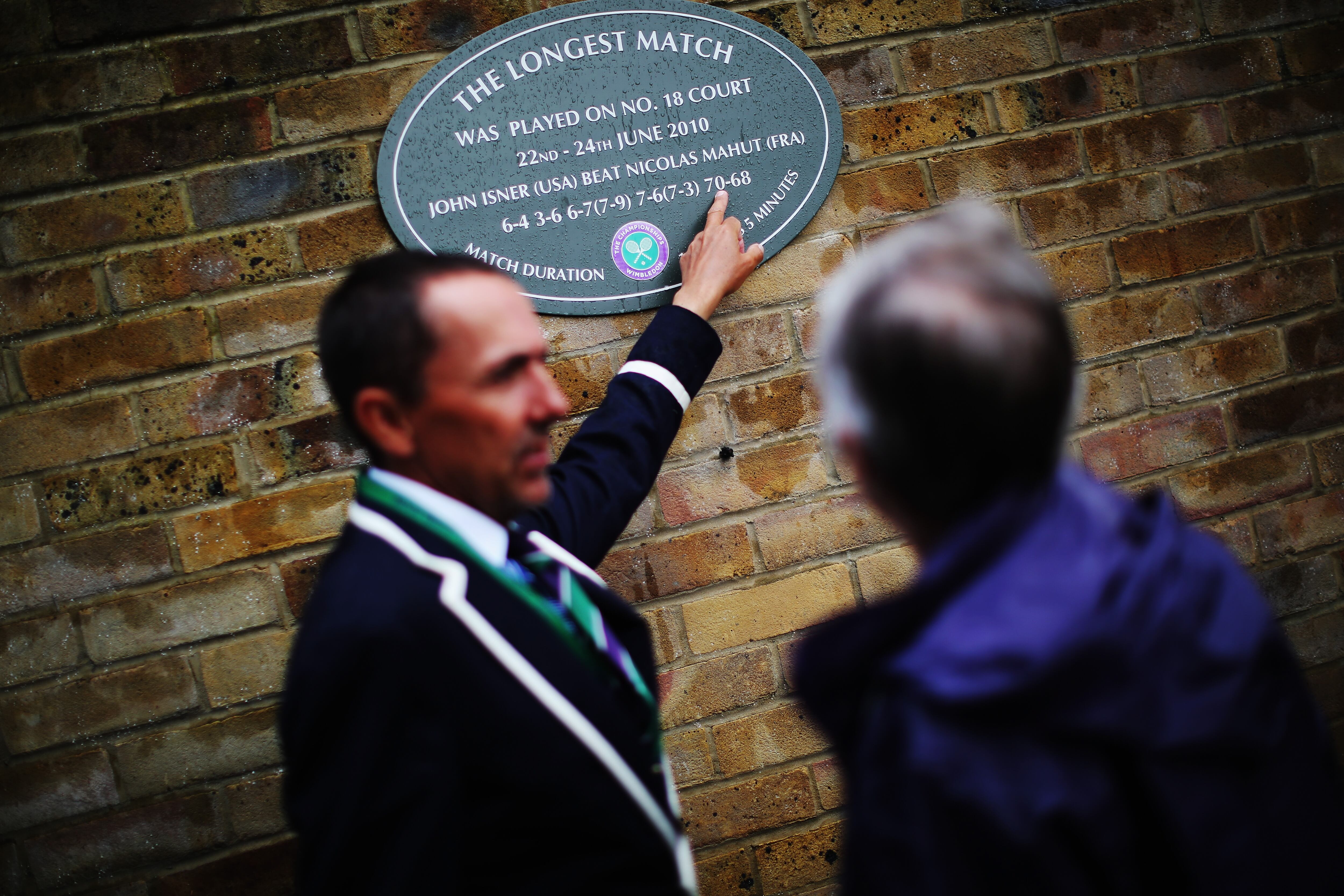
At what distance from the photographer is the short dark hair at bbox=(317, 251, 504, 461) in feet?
3.75

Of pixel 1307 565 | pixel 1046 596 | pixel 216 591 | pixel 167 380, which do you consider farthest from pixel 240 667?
pixel 1307 565

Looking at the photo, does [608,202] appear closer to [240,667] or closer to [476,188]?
[476,188]

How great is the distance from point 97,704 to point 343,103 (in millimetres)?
1269

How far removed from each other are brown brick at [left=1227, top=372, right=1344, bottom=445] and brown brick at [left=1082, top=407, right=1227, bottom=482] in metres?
0.05

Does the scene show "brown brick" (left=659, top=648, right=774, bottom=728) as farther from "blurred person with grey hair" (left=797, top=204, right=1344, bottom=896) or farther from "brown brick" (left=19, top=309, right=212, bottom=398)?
"brown brick" (left=19, top=309, right=212, bottom=398)

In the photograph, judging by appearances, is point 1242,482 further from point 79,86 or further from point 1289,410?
point 79,86

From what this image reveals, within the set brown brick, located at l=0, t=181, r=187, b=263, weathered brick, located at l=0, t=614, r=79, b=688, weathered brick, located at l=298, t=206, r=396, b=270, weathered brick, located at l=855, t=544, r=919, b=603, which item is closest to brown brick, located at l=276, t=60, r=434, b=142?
weathered brick, located at l=298, t=206, r=396, b=270

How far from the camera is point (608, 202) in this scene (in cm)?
176

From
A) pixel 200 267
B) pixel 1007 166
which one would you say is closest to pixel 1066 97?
pixel 1007 166

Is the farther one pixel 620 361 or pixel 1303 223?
pixel 1303 223

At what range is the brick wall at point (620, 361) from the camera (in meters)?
1.64

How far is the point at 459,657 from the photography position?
104 centimetres

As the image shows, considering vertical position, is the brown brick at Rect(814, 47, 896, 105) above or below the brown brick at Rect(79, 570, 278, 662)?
above

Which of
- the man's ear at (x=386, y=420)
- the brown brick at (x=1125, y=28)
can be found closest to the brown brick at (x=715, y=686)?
the man's ear at (x=386, y=420)
